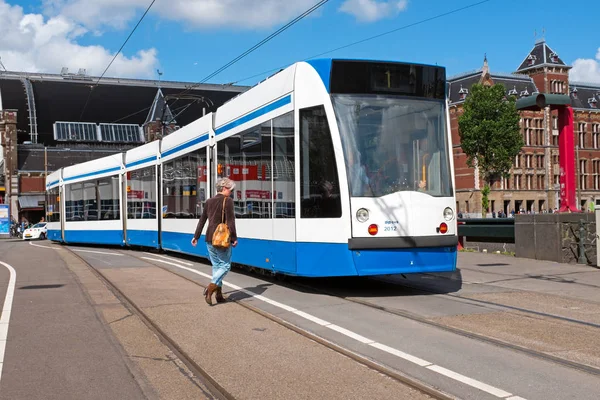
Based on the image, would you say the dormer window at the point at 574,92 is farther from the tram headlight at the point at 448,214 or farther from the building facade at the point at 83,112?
the tram headlight at the point at 448,214

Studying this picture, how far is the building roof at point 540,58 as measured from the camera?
256 feet

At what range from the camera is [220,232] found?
9.15 metres

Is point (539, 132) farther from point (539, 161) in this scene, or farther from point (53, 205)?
point (53, 205)

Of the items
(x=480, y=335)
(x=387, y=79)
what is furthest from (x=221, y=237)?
(x=480, y=335)

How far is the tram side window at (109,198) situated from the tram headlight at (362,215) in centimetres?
1568

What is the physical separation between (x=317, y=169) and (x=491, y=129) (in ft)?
171

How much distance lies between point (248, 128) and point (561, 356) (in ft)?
23.6

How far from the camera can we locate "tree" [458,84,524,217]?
5869 centimetres

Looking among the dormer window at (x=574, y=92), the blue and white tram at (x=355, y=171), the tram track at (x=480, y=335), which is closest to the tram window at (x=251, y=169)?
the blue and white tram at (x=355, y=171)

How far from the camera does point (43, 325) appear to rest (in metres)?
8.12

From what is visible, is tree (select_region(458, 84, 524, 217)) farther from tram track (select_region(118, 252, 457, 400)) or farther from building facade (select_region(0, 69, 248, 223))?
tram track (select_region(118, 252, 457, 400))

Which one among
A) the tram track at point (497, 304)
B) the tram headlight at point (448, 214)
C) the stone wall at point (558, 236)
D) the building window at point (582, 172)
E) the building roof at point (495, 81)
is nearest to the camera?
the tram track at point (497, 304)

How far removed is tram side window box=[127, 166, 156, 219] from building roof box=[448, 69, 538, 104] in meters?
59.4

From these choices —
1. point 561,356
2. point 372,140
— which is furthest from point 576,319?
point 372,140
